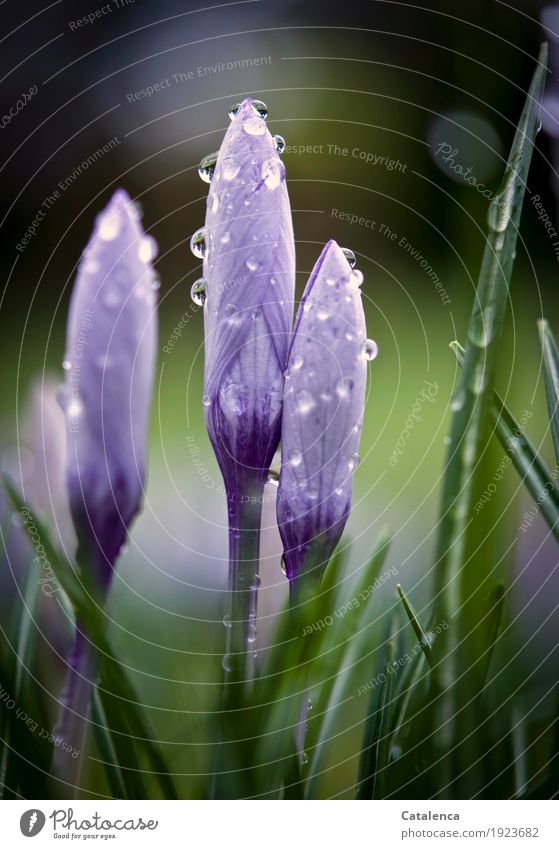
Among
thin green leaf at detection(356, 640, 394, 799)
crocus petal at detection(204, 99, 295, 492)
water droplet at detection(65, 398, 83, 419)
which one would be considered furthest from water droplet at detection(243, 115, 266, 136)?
thin green leaf at detection(356, 640, 394, 799)

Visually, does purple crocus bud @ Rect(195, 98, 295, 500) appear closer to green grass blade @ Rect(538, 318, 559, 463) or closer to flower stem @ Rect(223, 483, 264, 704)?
flower stem @ Rect(223, 483, 264, 704)

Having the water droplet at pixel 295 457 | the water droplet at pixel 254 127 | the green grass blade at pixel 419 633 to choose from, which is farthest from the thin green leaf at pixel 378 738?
the water droplet at pixel 254 127

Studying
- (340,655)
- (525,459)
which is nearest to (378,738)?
(340,655)

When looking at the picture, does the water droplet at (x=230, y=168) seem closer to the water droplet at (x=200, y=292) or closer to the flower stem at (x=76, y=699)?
the water droplet at (x=200, y=292)

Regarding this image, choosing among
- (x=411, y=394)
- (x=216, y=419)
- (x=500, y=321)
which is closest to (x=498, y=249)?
(x=500, y=321)

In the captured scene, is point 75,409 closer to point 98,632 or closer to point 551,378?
point 98,632
